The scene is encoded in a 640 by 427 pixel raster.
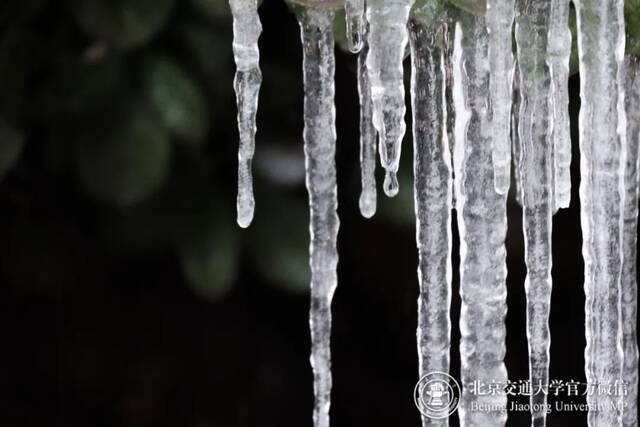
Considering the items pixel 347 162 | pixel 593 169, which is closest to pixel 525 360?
pixel 347 162

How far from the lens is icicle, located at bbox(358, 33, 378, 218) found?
90cm

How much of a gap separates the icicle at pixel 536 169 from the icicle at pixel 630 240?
9 cm

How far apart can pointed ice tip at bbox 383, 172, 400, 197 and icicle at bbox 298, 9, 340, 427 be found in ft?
0.22

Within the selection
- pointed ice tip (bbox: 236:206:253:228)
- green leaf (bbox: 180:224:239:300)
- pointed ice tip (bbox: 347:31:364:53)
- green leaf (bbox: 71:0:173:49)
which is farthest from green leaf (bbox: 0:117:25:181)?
pointed ice tip (bbox: 347:31:364:53)

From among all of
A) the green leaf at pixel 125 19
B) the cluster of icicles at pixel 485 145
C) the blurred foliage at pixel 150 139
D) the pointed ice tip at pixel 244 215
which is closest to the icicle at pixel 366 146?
the cluster of icicles at pixel 485 145

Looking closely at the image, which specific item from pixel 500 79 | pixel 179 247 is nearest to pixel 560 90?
pixel 500 79

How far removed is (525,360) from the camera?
2.00 metres

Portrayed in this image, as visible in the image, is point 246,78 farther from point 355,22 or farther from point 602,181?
point 602,181

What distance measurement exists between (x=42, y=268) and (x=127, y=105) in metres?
0.38

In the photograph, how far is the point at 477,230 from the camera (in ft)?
2.77

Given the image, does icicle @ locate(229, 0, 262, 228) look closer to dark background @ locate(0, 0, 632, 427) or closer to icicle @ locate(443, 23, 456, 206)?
icicle @ locate(443, 23, 456, 206)

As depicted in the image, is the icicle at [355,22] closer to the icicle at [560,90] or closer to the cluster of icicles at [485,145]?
the cluster of icicles at [485,145]

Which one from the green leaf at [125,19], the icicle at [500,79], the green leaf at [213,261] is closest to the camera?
the icicle at [500,79]

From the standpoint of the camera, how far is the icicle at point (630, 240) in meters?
0.89
